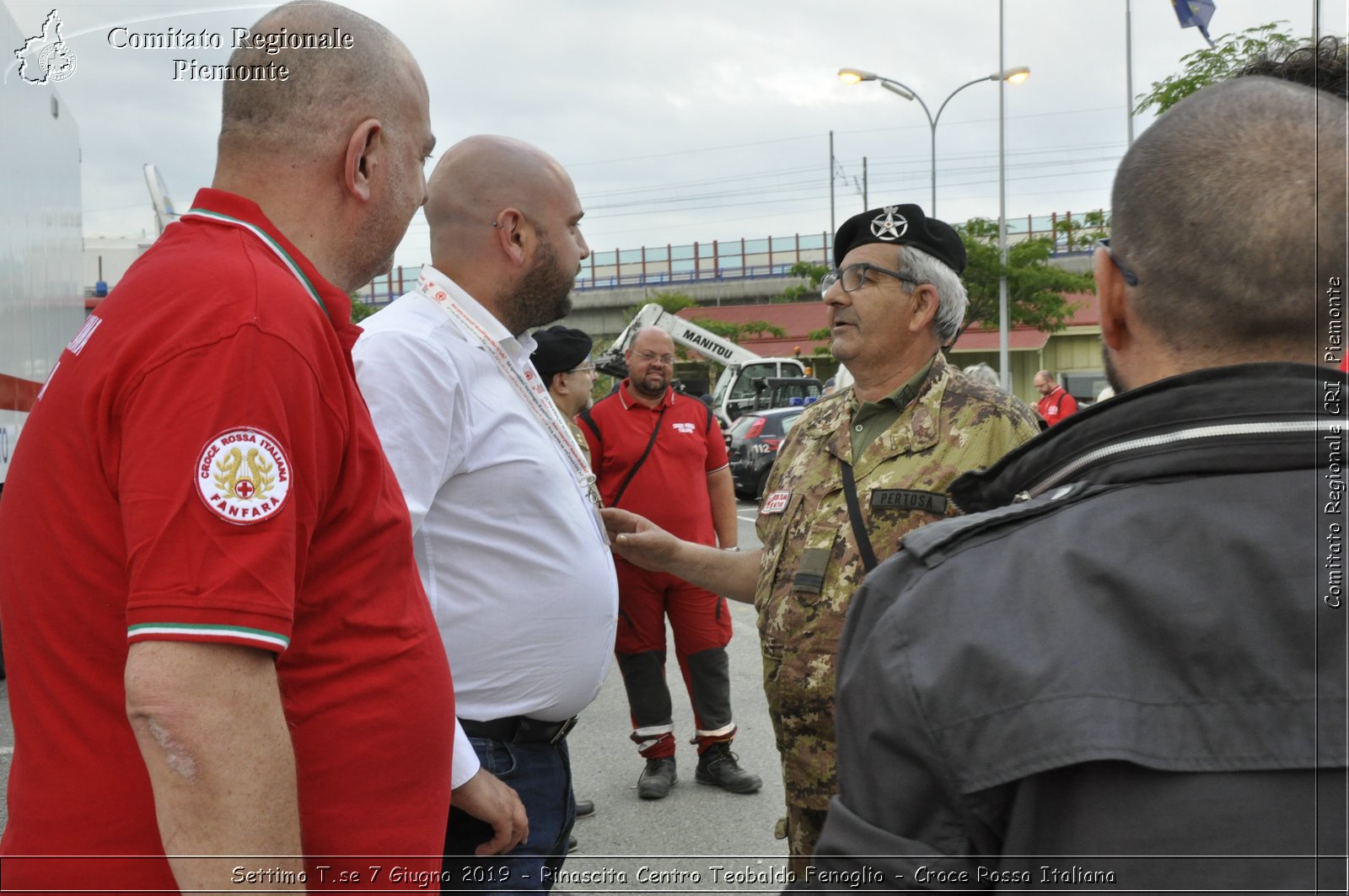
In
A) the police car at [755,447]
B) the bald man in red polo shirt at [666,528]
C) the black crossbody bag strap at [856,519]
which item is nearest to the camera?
the black crossbody bag strap at [856,519]

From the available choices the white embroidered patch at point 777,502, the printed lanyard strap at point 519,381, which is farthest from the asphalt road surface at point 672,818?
the printed lanyard strap at point 519,381

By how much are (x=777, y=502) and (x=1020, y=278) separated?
27684mm

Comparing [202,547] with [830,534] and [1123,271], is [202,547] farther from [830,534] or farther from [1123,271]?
[830,534]

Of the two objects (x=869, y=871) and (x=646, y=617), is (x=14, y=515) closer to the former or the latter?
(x=869, y=871)

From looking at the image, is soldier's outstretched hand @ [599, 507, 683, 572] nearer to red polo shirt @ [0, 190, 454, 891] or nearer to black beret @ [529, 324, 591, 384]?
red polo shirt @ [0, 190, 454, 891]

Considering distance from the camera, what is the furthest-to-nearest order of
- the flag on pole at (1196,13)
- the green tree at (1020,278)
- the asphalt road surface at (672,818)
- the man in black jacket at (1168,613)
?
the green tree at (1020,278)
the flag on pole at (1196,13)
the asphalt road surface at (672,818)
the man in black jacket at (1168,613)

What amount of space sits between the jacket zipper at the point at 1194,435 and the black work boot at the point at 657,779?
4407 millimetres

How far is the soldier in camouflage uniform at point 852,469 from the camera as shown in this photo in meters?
2.95

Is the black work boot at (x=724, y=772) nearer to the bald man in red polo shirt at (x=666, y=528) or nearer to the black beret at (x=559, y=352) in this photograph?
the bald man in red polo shirt at (x=666, y=528)

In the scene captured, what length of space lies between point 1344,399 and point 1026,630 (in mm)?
396

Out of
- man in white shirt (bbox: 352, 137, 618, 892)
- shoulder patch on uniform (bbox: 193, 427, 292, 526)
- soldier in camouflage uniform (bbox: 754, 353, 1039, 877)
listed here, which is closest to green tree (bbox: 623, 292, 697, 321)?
soldier in camouflage uniform (bbox: 754, 353, 1039, 877)

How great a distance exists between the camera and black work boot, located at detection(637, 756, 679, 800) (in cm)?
525

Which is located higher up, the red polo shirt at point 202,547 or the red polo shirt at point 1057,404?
the red polo shirt at point 202,547

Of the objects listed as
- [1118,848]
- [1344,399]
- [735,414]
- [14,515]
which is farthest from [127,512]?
[735,414]
